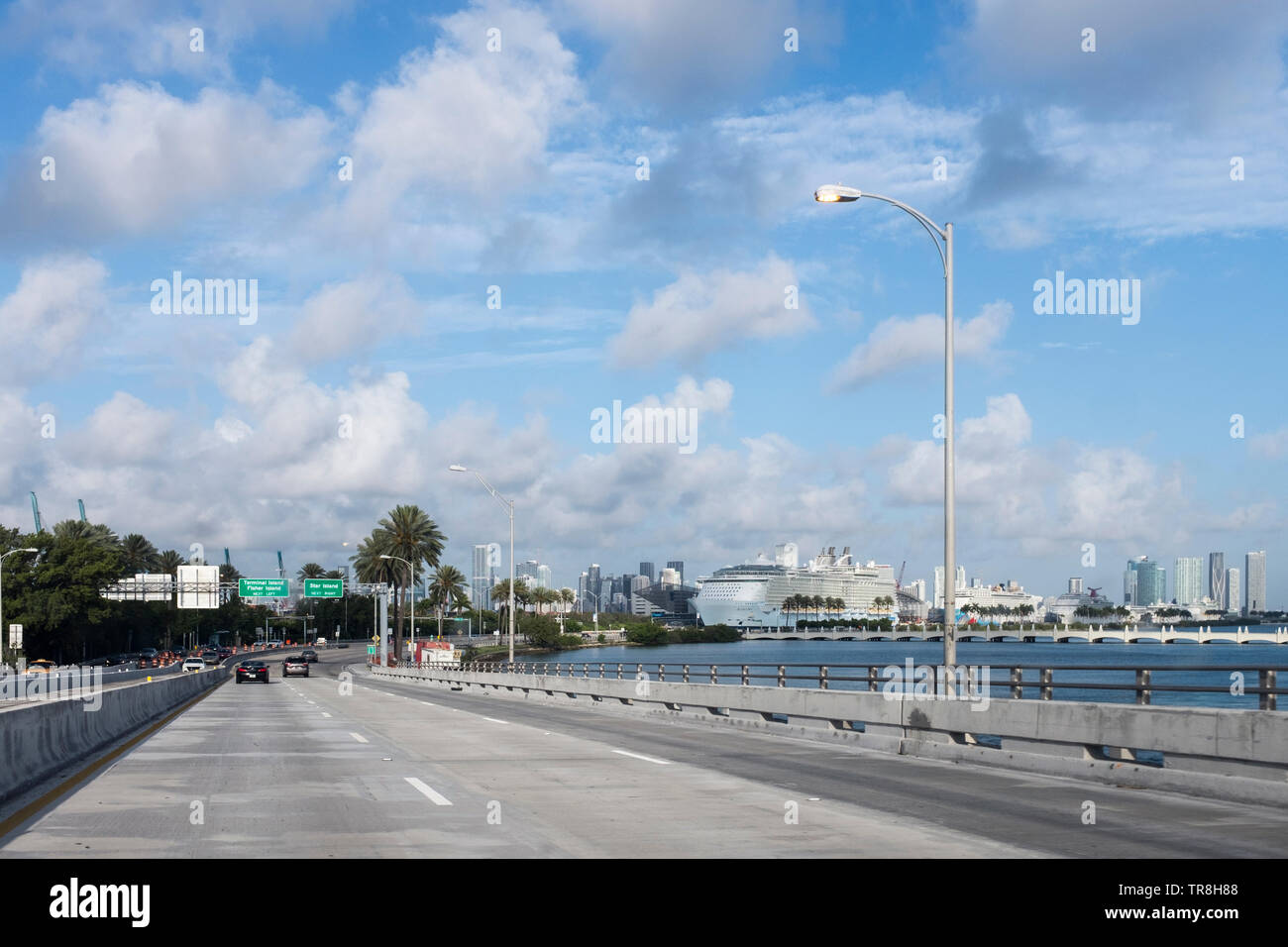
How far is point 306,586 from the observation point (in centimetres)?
10844

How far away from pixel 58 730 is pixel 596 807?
9.40 m

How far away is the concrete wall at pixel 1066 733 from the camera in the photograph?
45.1ft

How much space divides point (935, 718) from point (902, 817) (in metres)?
8.04

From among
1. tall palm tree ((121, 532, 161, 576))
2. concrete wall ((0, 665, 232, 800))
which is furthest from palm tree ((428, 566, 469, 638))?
concrete wall ((0, 665, 232, 800))

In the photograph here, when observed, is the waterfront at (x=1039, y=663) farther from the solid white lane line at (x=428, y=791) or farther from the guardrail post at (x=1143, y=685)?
the solid white lane line at (x=428, y=791)

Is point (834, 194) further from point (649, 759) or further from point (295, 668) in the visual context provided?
point (295, 668)

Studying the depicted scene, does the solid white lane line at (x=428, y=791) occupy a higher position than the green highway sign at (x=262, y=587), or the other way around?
the solid white lane line at (x=428, y=791)

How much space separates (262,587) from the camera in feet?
333

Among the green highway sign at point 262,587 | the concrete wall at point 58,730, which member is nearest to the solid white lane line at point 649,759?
the concrete wall at point 58,730

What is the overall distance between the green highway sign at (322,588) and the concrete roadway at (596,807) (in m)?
87.8

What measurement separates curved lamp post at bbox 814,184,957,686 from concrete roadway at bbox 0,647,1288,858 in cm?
243

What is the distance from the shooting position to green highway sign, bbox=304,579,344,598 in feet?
356
